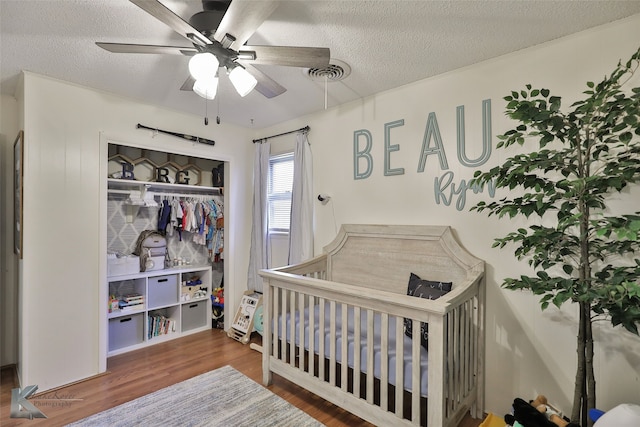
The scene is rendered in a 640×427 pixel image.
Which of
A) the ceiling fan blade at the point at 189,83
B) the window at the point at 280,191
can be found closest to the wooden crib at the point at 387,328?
the window at the point at 280,191

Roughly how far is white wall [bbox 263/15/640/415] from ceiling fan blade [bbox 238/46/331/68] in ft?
3.10

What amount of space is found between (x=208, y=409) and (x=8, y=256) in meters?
2.25

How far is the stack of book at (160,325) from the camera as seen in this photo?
324cm

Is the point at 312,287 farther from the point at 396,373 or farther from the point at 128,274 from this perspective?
the point at 128,274

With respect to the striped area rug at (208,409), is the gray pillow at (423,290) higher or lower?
higher

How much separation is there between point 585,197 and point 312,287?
152cm

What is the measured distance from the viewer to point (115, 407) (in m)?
2.15

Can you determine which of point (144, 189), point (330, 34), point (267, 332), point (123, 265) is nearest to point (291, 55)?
point (330, 34)

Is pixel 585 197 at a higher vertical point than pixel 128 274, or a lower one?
higher

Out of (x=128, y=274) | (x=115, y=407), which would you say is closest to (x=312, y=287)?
(x=115, y=407)

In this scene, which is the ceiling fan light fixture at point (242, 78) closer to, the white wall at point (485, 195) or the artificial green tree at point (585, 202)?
the white wall at point (485, 195)

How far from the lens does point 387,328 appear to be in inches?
68.6

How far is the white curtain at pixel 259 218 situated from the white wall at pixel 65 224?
1.18m

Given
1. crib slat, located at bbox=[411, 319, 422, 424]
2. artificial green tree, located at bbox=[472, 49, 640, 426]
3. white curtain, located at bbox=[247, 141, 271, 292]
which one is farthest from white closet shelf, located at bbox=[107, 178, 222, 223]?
artificial green tree, located at bbox=[472, 49, 640, 426]
